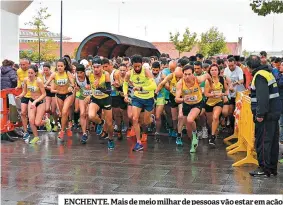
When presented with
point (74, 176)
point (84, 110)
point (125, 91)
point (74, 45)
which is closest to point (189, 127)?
point (125, 91)

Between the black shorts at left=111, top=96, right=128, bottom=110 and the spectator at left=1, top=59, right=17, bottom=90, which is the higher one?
the spectator at left=1, top=59, right=17, bottom=90

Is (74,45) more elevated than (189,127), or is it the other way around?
(74,45)

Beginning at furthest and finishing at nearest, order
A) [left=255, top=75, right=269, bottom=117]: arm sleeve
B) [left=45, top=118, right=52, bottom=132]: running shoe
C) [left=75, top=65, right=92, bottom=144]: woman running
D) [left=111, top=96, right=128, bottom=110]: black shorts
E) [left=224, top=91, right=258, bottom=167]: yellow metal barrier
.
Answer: [left=45, top=118, right=52, bottom=132]: running shoe
[left=111, top=96, right=128, bottom=110]: black shorts
[left=75, top=65, right=92, bottom=144]: woman running
[left=224, top=91, right=258, bottom=167]: yellow metal barrier
[left=255, top=75, right=269, bottom=117]: arm sleeve

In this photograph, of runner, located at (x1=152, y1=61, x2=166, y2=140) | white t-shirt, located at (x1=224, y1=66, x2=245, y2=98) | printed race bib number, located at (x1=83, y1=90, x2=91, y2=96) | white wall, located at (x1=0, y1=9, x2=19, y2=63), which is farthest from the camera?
white wall, located at (x1=0, y1=9, x2=19, y2=63)

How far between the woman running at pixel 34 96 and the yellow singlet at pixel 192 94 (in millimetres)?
3075

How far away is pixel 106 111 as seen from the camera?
9336 millimetres

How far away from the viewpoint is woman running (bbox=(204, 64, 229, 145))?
9.53m

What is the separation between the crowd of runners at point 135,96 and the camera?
9203mm

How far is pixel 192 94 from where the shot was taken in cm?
901

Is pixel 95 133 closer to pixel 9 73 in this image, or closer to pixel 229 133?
pixel 9 73

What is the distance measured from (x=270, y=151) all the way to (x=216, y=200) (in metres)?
1.95

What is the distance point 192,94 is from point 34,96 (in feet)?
11.6

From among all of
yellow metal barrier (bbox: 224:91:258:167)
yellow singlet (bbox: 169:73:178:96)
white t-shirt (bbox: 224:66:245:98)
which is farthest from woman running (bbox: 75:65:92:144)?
white t-shirt (bbox: 224:66:245:98)

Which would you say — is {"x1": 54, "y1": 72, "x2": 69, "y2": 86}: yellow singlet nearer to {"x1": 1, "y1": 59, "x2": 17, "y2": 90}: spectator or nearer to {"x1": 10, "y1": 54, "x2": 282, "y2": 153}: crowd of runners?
{"x1": 10, "y1": 54, "x2": 282, "y2": 153}: crowd of runners
